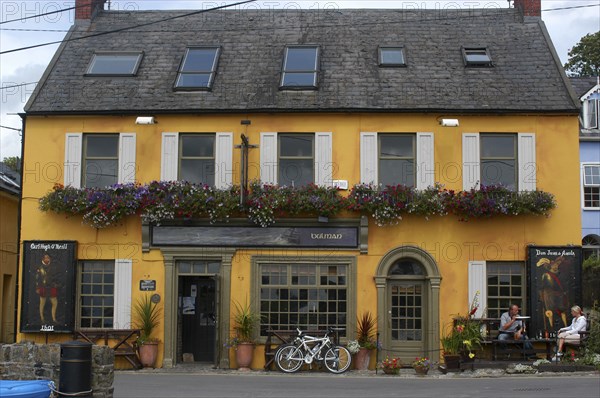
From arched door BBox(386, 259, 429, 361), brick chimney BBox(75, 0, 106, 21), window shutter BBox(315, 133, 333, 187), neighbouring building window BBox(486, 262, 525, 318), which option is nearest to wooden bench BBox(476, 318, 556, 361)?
neighbouring building window BBox(486, 262, 525, 318)

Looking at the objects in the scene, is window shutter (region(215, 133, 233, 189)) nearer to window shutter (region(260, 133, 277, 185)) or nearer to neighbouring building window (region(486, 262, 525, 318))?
window shutter (region(260, 133, 277, 185))

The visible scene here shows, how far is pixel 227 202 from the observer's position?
66.7 feet

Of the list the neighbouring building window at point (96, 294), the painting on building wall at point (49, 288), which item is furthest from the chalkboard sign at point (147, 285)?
the painting on building wall at point (49, 288)

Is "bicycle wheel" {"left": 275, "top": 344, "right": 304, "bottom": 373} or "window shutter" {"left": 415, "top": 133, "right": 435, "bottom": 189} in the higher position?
"window shutter" {"left": 415, "top": 133, "right": 435, "bottom": 189}

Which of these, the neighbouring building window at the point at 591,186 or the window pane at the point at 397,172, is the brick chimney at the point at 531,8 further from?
the neighbouring building window at the point at 591,186

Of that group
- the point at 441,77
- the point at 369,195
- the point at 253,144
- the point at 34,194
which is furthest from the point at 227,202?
the point at 441,77

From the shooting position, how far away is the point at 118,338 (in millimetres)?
20672

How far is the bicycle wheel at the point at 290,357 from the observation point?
19750 mm

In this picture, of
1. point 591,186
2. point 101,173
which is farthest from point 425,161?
point 591,186

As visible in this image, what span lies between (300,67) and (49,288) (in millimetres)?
8257

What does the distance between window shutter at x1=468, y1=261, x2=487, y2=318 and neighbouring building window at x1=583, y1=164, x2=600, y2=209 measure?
13.1m

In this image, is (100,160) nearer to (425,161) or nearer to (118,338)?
(118,338)

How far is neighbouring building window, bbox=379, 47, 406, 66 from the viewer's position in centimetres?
2250

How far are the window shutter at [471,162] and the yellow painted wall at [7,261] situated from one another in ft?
46.9
